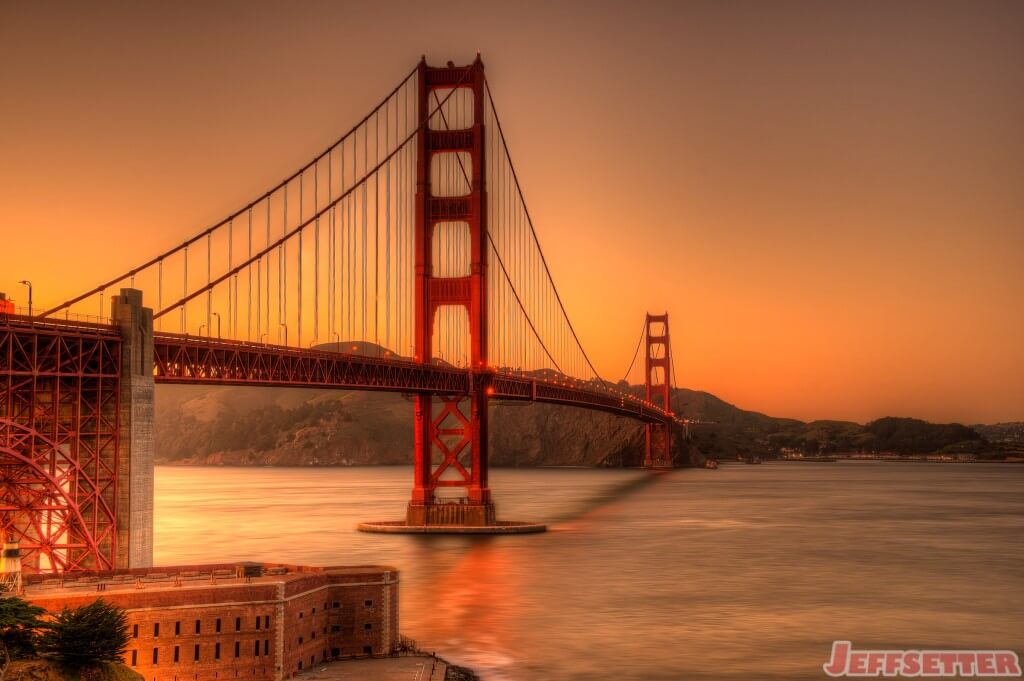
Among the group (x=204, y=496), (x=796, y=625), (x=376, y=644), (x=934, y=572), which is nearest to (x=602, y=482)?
(x=204, y=496)

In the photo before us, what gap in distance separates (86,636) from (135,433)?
46.0ft

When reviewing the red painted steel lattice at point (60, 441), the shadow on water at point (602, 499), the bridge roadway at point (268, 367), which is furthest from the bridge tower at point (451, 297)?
the red painted steel lattice at point (60, 441)

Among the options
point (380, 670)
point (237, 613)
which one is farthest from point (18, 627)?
point (380, 670)

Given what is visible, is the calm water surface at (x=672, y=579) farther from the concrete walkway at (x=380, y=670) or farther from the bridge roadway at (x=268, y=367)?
the bridge roadway at (x=268, y=367)

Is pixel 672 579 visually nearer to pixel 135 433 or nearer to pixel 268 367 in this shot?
pixel 268 367

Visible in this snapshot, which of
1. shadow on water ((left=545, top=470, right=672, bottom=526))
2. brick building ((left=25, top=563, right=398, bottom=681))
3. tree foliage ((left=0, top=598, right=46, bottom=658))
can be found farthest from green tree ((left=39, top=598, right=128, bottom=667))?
shadow on water ((left=545, top=470, right=672, bottom=526))

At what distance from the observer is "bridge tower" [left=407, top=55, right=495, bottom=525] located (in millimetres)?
67438

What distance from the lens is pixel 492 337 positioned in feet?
249

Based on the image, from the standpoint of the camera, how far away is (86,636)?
79.1 ft

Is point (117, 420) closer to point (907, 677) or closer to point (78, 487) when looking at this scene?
point (78, 487)

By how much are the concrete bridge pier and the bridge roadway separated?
69cm

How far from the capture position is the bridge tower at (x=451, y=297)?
67.4 m

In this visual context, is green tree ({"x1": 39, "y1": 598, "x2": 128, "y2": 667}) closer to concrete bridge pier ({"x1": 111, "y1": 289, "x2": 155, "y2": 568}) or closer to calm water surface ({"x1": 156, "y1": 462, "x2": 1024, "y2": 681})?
calm water surface ({"x1": 156, "y1": 462, "x2": 1024, "y2": 681})

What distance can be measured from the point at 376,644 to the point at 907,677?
14646 millimetres
